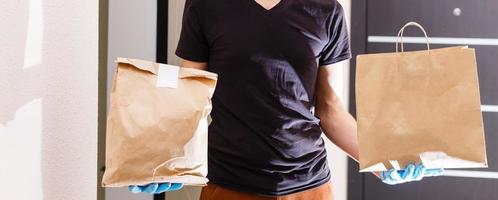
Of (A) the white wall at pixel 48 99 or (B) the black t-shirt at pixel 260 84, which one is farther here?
(B) the black t-shirt at pixel 260 84

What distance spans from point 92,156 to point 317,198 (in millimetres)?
→ 521

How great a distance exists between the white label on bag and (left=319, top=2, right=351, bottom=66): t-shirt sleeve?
18.2 inches

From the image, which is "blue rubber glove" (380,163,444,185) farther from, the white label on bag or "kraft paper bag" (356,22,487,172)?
the white label on bag

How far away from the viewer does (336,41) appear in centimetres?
114

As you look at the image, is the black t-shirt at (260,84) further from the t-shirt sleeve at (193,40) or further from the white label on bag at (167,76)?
the white label on bag at (167,76)

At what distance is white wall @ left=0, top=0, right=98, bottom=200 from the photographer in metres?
0.60

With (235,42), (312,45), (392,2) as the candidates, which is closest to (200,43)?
(235,42)

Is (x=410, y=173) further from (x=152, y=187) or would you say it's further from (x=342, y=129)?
(x=152, y=187)

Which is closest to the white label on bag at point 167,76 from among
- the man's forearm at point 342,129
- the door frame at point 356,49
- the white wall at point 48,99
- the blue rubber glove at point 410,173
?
the white wall at point 48,99

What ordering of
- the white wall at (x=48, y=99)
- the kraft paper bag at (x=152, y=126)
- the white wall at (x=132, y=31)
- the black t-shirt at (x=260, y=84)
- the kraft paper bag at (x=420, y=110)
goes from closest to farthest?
the white wall at (x=48, y=99) → the kraft paper bag at (x=152, y=126) → the kraft paper bag at (x=420, y=110) → the black t-shirt at (x=260, y=84) → the white wall at (x=132, y=31)

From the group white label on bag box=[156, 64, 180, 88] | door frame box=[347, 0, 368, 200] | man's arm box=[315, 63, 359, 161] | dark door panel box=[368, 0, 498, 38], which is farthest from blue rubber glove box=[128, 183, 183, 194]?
dark door panel box=[368, 0, 498, 38]

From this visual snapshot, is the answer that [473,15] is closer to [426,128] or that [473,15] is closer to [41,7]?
[426,128]

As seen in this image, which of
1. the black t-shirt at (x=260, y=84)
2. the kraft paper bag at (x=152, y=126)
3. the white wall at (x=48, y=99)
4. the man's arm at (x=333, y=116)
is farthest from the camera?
the man's arm at (x=333, y=116)

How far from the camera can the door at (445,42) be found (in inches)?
83.0
